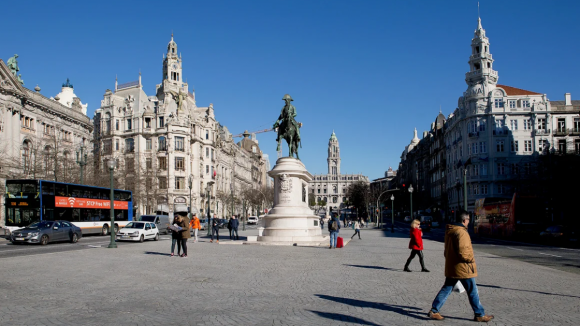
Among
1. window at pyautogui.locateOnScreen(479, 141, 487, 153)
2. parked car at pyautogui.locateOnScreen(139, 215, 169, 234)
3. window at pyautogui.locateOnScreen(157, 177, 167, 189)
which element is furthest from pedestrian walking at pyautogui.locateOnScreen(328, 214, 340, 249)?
window at pyautogui.locateOnScreen(157, 177, 167, 189)

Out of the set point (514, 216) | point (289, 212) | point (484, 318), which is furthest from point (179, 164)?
point (484, 318)

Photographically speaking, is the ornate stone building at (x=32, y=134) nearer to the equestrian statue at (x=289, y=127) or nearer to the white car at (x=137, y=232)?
the white car at (x=137, y=232)

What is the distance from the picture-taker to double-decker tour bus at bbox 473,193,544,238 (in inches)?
1423

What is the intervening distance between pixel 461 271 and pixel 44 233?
87.2 feet

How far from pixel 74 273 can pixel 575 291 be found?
12578 mm

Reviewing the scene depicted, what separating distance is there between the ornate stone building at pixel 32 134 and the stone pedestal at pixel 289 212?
24.2 metres

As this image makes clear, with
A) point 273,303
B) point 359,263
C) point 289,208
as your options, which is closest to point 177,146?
point 289,208

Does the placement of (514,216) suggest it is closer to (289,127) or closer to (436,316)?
(289,127)

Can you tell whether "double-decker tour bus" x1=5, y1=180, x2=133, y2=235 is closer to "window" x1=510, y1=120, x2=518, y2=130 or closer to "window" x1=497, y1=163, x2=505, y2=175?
"window" x1=497, y1=163, x2=505, y2=175

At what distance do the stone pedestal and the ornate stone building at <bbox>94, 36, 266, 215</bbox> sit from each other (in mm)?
45690

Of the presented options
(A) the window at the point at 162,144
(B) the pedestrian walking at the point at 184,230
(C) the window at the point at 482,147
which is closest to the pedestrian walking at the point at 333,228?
(B) the pedestrian walking at the point at 184,230

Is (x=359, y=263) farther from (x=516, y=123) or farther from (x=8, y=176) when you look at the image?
(x=516, y=123)

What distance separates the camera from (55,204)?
113 feet

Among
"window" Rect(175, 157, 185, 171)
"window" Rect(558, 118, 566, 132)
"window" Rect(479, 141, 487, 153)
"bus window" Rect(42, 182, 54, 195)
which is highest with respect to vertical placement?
"window" Rect(558, 118, 566, 132)
